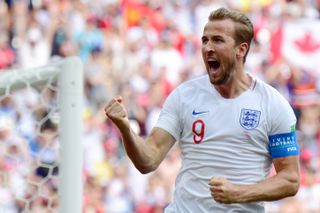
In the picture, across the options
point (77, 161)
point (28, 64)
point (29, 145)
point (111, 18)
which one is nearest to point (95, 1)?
point (111, 18)

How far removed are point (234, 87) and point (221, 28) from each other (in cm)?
38

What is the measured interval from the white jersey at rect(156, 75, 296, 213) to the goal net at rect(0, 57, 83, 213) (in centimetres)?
62

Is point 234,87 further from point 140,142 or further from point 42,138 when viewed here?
point 42,138

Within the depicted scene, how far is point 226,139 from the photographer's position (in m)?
6.14

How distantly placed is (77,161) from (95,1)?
1004 centimetres

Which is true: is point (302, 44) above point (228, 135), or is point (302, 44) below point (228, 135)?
above

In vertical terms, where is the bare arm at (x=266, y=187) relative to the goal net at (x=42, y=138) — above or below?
below

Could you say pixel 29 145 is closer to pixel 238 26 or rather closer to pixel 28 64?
pixel 238 26

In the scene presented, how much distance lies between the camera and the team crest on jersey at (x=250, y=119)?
610cm

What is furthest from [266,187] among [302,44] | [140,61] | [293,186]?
[302,44]

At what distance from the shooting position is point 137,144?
19.7 ft

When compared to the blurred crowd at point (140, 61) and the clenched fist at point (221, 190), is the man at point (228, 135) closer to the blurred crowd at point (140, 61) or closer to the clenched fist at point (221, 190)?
the clenched fist at point (221, 190)

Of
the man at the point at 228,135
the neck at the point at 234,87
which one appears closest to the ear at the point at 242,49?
the man at the point at 228,135

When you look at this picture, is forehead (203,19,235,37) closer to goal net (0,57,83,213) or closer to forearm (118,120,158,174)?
forearm (118,120,158,174)
